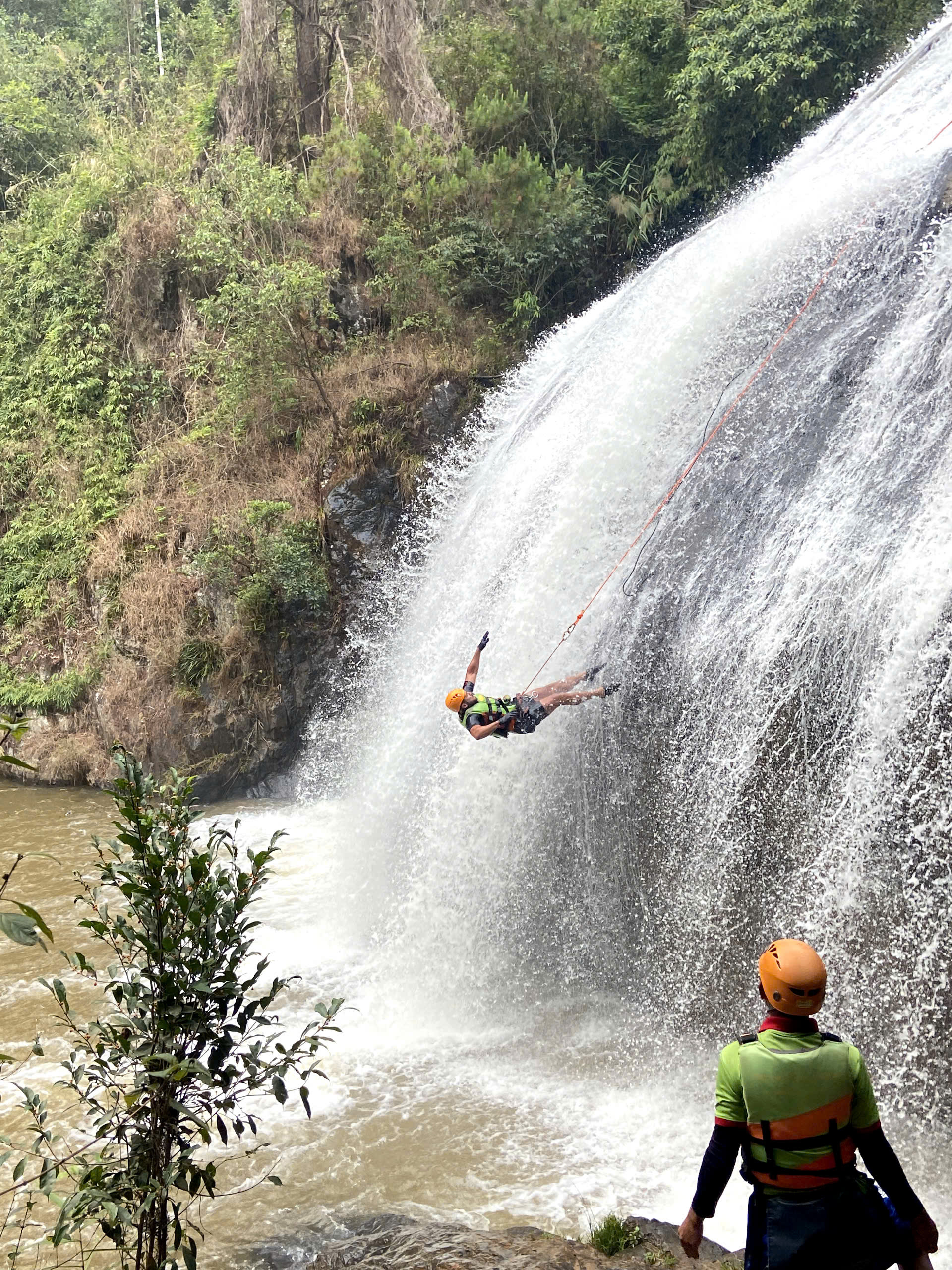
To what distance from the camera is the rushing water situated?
541cm

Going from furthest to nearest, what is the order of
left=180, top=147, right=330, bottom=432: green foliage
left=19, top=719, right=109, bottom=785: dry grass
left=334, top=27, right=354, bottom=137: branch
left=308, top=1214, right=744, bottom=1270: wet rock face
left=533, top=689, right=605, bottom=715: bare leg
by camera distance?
left=334, top=27, right=354, bottom=137: branch, left=180, top=147, right=330, bottom=432: green foliage, left=19, top=719, right=109, bottom=785: dry grass, left=533, top=689, right=605, bottom=715: bare leg, left=308, top=1214, right=744, bottom=1270: wet rock face

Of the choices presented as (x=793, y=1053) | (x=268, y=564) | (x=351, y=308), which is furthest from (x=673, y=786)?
(x=351, y=308)

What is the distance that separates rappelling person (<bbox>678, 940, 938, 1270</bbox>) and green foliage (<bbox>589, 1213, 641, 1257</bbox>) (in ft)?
5.53

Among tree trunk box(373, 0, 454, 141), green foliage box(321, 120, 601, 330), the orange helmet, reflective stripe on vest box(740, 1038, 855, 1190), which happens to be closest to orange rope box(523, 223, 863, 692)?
the orange helmet

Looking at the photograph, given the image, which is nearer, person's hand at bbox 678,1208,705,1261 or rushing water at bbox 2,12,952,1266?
person's hand at bbox 678,1208,705,1261

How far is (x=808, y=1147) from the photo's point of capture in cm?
271

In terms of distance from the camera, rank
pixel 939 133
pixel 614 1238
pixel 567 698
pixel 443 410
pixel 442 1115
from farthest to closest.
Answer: pixel 443 410 < pixel 939 133 < pixel 567 698 < pixel 442 1115 < pixel 614 1238

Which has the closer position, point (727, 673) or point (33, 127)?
point (727, 673)

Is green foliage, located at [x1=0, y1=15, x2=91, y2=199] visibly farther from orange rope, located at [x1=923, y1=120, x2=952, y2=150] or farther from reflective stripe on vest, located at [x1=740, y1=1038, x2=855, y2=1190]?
reflective stripe on vest, located at [x1=740, y1=1038, x2=855, y2=1190]

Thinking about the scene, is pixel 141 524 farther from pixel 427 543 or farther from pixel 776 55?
pixel 776 55

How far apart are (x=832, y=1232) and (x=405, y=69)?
16618 millimetres

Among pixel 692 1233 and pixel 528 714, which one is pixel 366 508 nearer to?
pixel 528 714

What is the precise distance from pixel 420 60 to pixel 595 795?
1317 centimetres

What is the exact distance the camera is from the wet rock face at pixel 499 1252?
3992 millimetres
